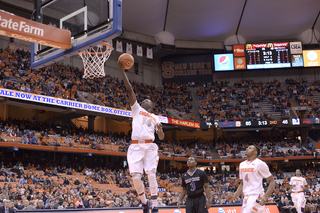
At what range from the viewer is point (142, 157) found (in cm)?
625

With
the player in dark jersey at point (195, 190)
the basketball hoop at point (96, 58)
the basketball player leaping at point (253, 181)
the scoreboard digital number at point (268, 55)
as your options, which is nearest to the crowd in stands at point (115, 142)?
the scoreboard digital number at point (268, 55)

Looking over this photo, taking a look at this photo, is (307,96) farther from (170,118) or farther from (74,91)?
(74,91)

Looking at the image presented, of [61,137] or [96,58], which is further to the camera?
[61,137]

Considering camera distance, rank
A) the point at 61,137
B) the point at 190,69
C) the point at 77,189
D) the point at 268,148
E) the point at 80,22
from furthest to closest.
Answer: the point at 190,69, the point at 268,148, the point at 61,137, the point at 77,189, the point at 80,22

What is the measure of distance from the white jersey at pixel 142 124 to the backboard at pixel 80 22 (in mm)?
1755

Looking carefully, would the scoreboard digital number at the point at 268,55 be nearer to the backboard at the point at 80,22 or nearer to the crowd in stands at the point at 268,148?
the crowd in stands at the point at 268,148

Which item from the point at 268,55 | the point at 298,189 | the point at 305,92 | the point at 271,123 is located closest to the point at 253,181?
the point at 298,189

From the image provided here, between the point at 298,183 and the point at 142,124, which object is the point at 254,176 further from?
the point at 298,183

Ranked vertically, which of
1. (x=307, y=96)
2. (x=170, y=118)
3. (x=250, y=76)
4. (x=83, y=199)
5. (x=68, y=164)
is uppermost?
(x=250, y=76)

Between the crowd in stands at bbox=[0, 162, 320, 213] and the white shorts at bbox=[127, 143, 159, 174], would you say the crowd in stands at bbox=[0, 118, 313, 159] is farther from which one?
the white shorts at bbox=[127, 143, 159, 174]

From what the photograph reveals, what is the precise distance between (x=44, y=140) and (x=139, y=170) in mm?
17880

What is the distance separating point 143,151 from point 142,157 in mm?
114

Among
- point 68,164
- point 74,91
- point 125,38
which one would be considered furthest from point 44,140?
point 125,38

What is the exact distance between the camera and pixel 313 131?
39000 millimetres
